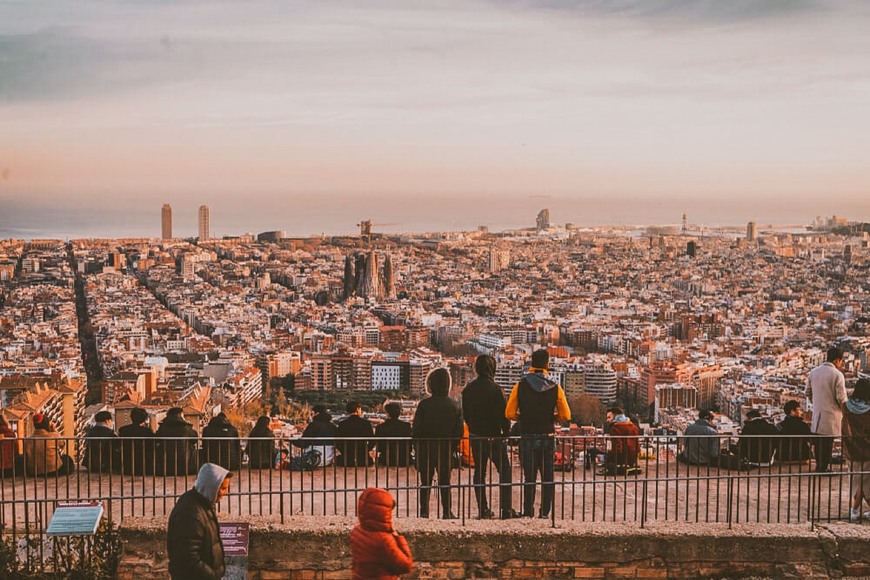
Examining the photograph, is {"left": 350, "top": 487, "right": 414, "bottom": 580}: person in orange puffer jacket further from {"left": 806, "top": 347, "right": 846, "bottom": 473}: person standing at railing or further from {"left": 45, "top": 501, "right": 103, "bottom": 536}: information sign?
{"left": 806, "top": 347, "right": 846, "bottom": 473}: person standing at railing

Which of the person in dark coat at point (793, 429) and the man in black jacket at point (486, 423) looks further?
the person in dark coat at point (793, 429)

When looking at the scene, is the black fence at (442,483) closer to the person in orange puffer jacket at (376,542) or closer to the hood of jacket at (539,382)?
the hood of jacket at (539,382)

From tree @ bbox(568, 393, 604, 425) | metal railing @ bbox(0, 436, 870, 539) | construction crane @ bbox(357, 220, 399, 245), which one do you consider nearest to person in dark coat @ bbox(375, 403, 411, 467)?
metal railing @ bbox(0, 436, 870, 539)

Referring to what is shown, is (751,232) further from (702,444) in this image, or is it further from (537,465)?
(537,465)

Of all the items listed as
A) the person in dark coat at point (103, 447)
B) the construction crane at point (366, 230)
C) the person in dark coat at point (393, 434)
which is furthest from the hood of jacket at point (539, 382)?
the construction crane at point (366, 230)

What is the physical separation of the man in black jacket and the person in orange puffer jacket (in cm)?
212

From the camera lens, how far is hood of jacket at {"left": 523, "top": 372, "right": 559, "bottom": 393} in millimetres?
6160

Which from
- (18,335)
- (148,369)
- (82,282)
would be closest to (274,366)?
(148,369)

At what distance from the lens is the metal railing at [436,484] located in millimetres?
6285

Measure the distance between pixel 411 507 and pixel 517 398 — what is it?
1.26 metres

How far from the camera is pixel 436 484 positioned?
720 centimetres

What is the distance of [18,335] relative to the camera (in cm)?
3812

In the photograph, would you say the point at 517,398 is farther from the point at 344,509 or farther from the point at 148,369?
the point at 148,369

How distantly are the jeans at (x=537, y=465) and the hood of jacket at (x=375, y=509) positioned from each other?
2119 millimetres
